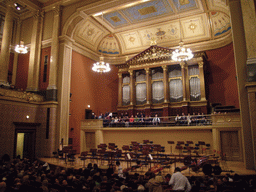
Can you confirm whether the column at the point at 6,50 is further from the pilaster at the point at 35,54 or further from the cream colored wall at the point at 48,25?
the cream colored wall at the point at 48,25

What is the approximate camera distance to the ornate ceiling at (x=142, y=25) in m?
14.4

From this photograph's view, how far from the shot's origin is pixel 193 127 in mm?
12312

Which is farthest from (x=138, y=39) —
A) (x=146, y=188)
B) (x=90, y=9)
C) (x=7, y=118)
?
(x=146, y=188)

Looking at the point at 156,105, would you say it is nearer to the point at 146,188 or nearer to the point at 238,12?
the point at 238,12

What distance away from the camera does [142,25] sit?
17.5m

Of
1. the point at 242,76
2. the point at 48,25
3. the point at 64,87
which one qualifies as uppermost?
the point at 48,25

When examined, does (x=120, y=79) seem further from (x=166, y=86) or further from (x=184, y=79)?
(x=184, y=79)

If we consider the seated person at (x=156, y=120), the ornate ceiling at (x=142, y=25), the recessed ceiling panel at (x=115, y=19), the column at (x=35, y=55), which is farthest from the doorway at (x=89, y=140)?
the recessed ceiling panel at (x=115, y=19)

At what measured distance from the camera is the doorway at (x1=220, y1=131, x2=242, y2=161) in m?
10.7

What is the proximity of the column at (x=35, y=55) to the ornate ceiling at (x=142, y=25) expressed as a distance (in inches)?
62.1

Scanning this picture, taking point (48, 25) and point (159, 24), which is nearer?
point (48, 25)

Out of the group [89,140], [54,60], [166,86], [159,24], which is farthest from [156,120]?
[159,24]

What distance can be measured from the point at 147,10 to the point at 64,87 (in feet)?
28.3

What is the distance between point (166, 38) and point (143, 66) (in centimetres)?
345
